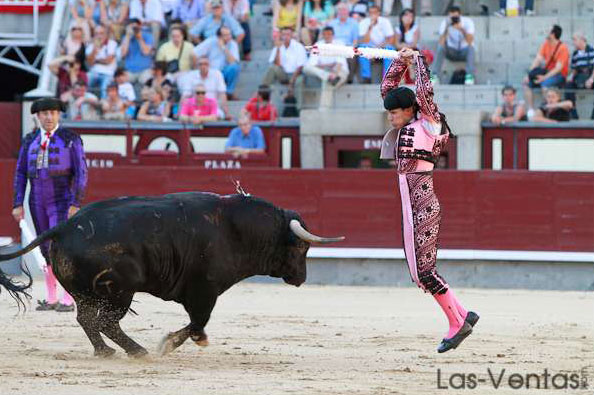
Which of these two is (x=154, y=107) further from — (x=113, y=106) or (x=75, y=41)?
(x=75, y=41)

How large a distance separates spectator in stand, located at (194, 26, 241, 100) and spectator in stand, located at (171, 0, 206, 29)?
657mm

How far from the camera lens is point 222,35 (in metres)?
14.5

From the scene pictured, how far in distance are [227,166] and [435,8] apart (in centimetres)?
332

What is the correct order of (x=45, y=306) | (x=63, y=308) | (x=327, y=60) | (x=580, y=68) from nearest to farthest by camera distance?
(x=63, y=308), (x=45, y=306), (x=580, y=68), (x=327, y=60)

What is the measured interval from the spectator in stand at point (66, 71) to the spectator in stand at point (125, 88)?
445mm

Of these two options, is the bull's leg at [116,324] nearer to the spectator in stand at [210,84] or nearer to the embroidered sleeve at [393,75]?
the embroidered sleeve at [393,75]

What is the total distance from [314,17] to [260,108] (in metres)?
1.28

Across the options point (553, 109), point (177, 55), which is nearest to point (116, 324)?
point (553, 109)

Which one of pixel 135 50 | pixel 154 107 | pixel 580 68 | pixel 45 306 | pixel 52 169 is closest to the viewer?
pixel 52 169

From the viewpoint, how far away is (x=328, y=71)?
14.2m

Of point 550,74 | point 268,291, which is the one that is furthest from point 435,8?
point 268,291

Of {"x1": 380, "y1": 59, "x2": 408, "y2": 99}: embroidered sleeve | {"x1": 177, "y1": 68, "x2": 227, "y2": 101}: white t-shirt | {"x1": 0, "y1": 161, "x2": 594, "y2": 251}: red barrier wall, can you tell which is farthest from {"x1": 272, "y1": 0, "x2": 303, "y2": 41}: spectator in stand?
{"x1": 380, "y1": 59, "x2": 408, "y2": 99}: embroidered sleeve

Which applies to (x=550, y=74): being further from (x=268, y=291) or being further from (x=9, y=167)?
(x=9, y=167)

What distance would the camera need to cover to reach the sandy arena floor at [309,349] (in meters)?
6.04
